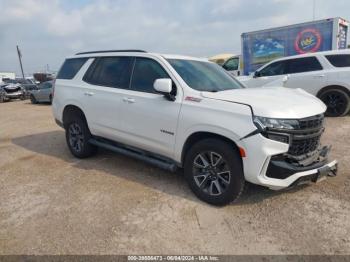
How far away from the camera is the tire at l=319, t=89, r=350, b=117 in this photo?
28.8 feet

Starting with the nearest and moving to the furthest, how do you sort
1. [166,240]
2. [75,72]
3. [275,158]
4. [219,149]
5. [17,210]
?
[166,240] < [275,158] < [219,149] < [17,210] < [75,72]

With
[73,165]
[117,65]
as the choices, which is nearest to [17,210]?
[73,165]

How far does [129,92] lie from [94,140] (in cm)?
139

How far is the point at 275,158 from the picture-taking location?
3482 millimetres

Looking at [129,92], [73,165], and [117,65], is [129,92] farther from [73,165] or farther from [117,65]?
[73,165]

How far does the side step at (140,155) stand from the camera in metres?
4.35

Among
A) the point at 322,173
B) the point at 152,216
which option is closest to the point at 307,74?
the point at 322,173

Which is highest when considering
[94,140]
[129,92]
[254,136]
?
[129,92]

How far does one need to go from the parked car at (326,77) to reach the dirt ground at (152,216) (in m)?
4.13

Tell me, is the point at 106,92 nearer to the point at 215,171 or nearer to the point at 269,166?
the point at 215,171

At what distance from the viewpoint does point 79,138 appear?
19.6 feet

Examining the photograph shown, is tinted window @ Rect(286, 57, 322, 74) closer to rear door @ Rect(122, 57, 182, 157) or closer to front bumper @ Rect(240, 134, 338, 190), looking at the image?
rear door @ Rect(122, 57, 182, 157)

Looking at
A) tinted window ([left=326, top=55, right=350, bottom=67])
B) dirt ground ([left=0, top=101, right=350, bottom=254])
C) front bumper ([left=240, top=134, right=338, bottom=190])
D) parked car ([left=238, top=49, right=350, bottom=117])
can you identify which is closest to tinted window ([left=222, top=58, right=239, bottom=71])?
parked car ([left=238, top=49, right=350, bottom=117])

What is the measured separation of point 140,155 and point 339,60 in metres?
7.08
